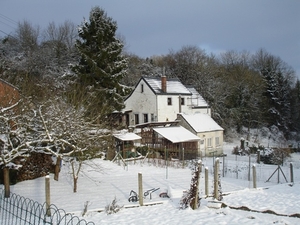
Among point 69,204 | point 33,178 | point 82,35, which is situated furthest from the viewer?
point 82,35

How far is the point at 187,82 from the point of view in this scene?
48.4 metres

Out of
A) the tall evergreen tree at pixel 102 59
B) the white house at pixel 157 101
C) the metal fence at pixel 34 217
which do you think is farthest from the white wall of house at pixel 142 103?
the metal fence at pixel 34 217

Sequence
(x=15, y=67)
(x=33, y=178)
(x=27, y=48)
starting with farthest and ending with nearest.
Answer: (x=27, y=48) < (x=15, y=67) < (x=33, y=178)

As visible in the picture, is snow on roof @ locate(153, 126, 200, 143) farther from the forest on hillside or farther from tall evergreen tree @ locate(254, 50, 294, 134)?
tall evergreen tree @ locate(254, 50, 294, 134)

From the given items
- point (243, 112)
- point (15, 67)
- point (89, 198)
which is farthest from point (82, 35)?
point (243, 112)

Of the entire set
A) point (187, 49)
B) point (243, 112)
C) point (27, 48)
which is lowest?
point (243, 112)

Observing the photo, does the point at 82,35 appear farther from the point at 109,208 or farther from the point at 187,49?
the point at 187,49

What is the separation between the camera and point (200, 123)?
30062mm

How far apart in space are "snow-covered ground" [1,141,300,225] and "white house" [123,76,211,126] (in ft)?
46.9

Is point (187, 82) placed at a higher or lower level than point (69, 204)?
higher

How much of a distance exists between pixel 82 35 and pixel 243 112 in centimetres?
2746

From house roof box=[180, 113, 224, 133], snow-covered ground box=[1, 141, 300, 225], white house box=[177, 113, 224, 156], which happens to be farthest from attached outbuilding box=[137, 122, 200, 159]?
snow-covered ground box=[1, 141, 300, 225]

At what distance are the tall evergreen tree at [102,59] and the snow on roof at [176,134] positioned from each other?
14.4 ft

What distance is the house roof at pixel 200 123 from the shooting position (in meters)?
29.1
